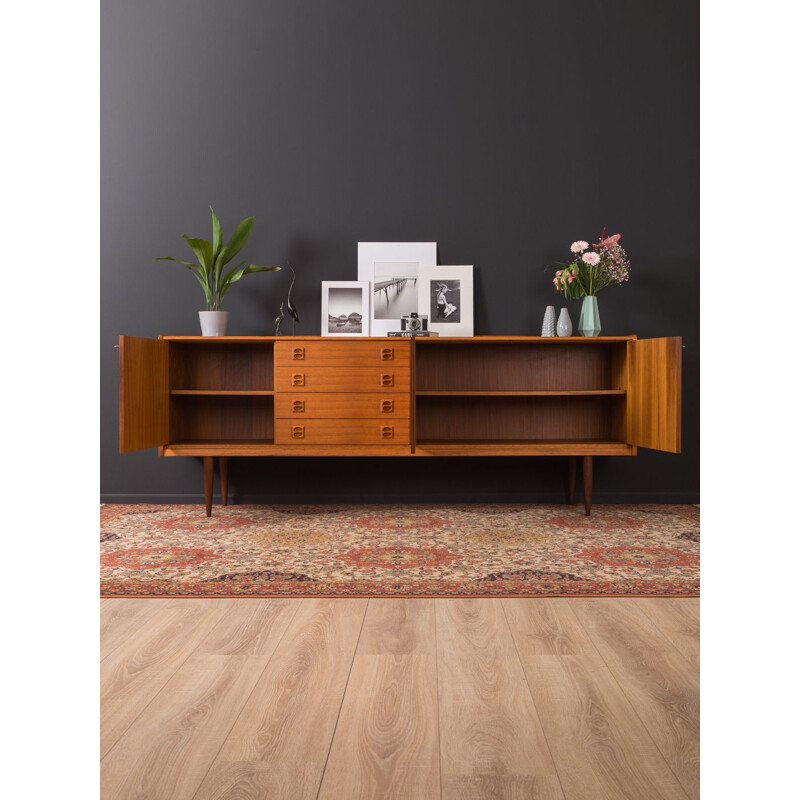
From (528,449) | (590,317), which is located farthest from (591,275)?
(528,449)

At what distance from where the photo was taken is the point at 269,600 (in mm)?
2049

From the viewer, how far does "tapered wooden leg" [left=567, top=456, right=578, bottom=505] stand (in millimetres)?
3506

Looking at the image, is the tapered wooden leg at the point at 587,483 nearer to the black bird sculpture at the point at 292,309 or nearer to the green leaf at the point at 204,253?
the black bird sculpture at the point at 292,309

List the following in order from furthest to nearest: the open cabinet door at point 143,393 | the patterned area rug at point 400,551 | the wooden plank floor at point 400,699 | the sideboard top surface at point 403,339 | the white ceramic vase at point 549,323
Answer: the white ceramic vase at point 549,323, the sideboard top surface at point 403,339, the open cabinet door at point 143,393, the patterned area rug at point 400,551, the wooden plank floor at point 400,699

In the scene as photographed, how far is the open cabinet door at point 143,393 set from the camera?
2828mm

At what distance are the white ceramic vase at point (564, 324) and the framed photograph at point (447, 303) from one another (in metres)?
0.46

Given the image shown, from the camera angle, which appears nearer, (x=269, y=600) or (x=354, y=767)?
(x=354, y=767)

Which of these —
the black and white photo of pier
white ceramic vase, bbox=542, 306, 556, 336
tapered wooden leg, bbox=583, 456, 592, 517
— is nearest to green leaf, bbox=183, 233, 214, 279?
the black and white photo of pier

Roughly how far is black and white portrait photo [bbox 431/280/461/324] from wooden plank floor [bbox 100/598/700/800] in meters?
1.84

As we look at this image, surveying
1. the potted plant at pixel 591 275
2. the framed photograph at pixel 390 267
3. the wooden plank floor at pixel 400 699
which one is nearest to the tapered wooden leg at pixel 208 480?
the framed photograph at pixel 390 267

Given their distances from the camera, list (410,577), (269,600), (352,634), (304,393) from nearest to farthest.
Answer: (352,634)
(269,600)
(410,577)
(304,393)
